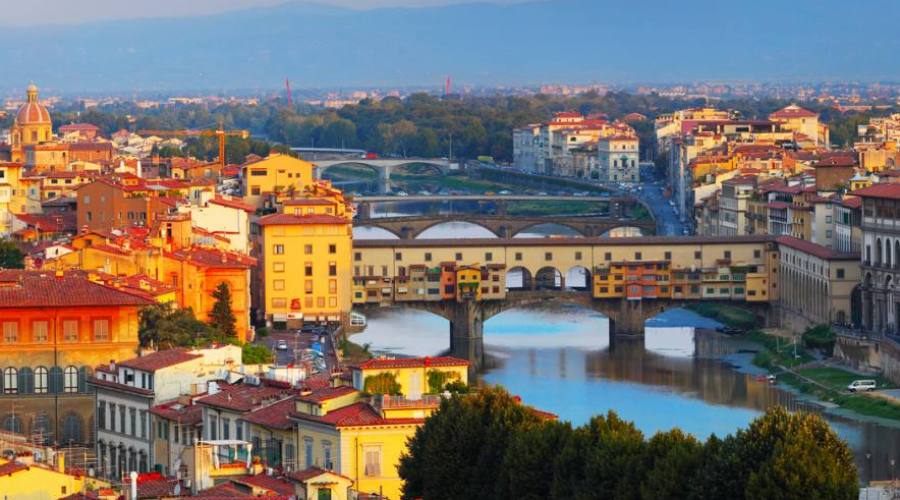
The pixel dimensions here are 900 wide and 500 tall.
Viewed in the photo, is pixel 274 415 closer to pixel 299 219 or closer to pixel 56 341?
pixel 56 341

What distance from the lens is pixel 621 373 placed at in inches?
1861

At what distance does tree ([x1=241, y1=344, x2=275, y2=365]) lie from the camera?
3462 cm

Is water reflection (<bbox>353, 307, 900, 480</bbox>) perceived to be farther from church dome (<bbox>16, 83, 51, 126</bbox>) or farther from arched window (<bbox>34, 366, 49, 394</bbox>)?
church dome (<bbox>16, 83, 51, 126</bbox>)

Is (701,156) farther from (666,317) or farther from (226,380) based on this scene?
(226,380)

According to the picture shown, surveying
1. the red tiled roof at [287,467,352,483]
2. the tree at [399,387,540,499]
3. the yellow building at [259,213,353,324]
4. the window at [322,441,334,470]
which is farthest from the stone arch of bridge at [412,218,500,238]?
the red tiled roof at [287,467,352,483]

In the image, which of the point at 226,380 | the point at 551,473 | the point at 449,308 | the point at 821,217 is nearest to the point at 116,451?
the point at 226,380

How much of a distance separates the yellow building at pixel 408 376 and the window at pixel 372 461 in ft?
2.09

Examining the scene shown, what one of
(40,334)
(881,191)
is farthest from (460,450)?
(881,191)

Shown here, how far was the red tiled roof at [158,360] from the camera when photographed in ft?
96.9

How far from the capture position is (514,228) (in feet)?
262

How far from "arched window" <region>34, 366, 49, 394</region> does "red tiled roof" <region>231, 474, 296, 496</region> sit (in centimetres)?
1120

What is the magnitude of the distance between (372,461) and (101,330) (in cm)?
917

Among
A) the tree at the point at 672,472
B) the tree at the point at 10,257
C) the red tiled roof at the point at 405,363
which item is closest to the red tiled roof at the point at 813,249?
the tree at the point at 10,257

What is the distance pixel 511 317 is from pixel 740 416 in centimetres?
2078
